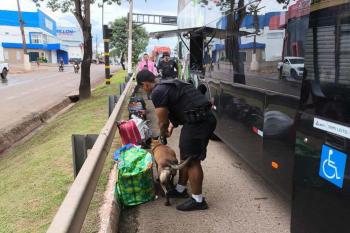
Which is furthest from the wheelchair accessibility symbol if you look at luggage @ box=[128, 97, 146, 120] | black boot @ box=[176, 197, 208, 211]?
luggage @ box=[128, 97, 146, 120]

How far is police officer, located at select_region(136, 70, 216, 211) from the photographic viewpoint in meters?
4.27

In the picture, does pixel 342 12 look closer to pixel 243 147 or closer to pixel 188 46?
pixel 243 147

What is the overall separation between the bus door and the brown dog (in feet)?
5.44

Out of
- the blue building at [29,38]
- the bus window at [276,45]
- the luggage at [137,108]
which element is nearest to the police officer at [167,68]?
the luggage at [137,108]

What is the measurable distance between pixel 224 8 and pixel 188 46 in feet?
15.5

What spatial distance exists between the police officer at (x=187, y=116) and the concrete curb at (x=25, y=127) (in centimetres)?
684

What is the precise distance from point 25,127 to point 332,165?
10869 millimetres

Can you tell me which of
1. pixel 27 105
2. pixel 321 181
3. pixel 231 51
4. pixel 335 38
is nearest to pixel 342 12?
pixel 335 38

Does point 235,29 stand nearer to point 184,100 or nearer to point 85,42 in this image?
point 184,100

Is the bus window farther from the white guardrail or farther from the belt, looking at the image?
the white guardrail

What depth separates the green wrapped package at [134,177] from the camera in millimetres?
4375

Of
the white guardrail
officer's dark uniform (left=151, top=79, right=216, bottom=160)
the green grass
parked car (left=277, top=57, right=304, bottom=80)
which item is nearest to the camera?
the white guardrail

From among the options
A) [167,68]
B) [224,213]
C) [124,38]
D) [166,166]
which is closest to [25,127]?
[167,68]

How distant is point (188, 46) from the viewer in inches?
452
